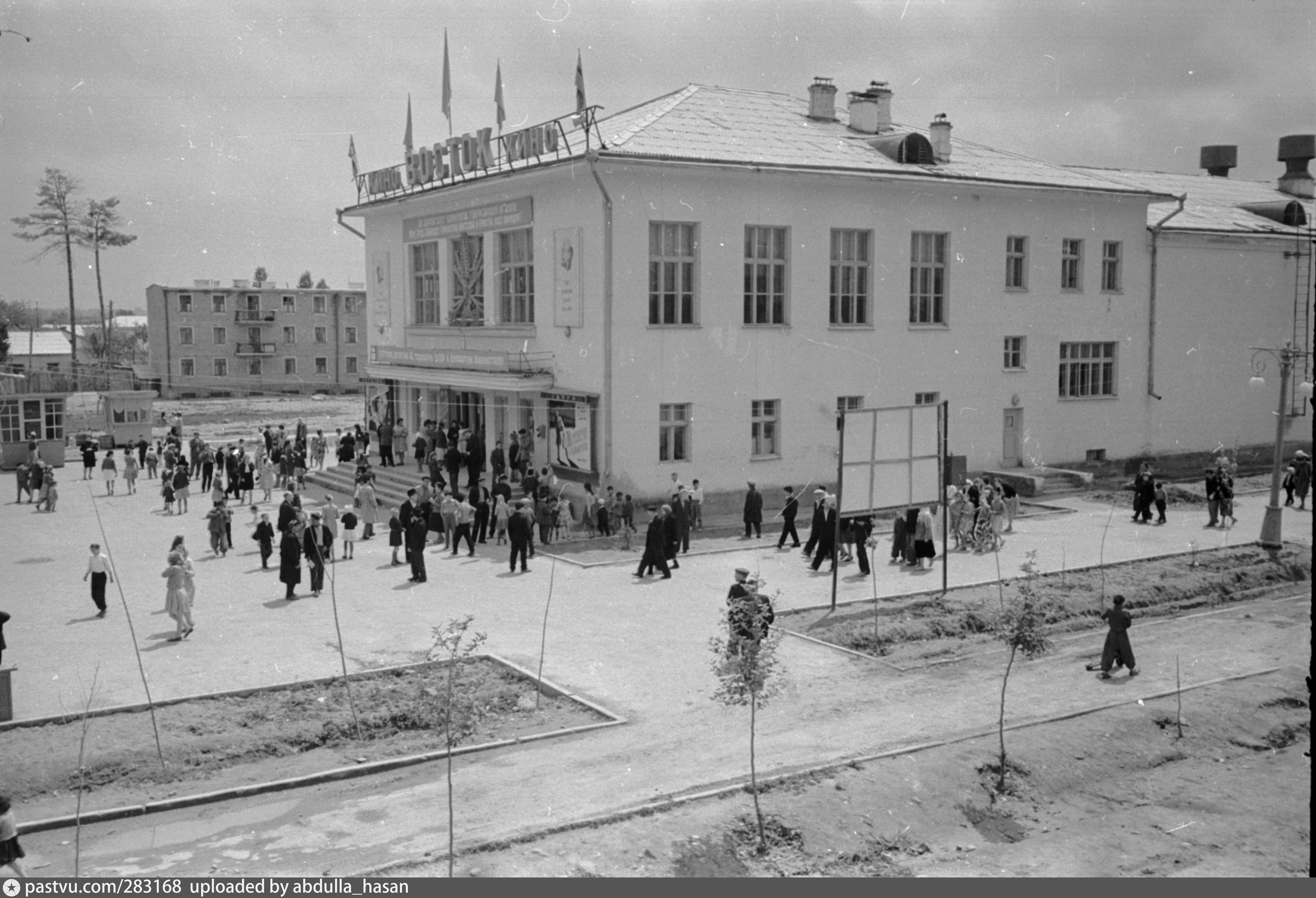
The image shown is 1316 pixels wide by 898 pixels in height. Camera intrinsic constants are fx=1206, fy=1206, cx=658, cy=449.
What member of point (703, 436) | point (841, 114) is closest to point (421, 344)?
point (703, 436)

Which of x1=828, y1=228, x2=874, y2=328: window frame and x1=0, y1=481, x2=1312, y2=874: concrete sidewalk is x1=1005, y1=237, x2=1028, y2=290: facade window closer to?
x1=828, y1=228, x2=874, y2=328: window frame

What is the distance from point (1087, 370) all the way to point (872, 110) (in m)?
10.2

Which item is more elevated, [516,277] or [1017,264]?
[1017,264]

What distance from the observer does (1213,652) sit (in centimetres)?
1831

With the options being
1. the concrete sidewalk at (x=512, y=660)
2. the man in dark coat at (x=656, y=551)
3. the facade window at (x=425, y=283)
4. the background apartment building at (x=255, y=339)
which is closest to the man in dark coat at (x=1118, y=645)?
the concrete sidewalk at (x=512, y=660)

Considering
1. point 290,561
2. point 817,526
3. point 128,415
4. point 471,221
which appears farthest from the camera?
point 128,415

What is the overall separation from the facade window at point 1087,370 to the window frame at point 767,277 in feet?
33.7

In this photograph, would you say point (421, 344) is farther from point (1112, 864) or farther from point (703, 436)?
point (1112, 864)

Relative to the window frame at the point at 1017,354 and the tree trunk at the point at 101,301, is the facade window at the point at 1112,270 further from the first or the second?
the tree trunk at the point at 101,301

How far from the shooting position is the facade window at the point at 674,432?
94.6ft

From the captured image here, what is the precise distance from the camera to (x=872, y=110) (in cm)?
3459

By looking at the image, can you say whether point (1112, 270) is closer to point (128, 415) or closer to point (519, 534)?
point (519, 534)

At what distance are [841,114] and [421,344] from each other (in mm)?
14587

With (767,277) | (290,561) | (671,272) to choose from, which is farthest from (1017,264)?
(290,561)
